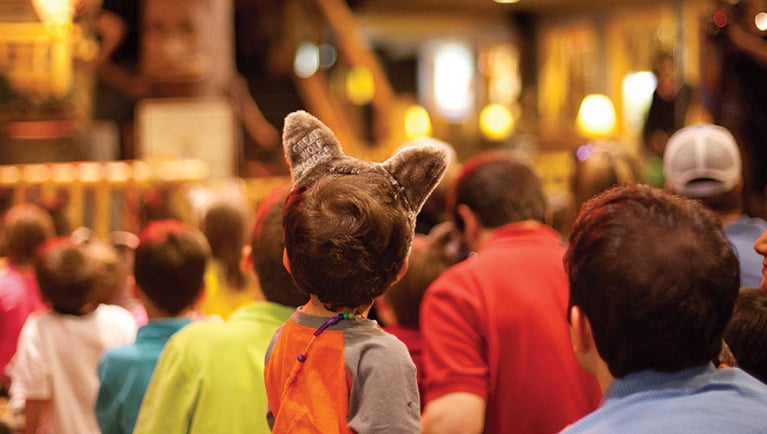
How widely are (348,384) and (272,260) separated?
2.00 feet

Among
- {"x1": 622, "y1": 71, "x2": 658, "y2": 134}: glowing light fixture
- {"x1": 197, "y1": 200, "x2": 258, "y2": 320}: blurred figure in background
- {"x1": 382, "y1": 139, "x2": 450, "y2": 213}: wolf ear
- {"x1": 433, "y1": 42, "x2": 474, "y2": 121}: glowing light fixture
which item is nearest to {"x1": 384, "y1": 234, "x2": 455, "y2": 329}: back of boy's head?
{"x1": 197, "y1": 200, "x2": 258, "y2": 320}: blurred figure in background

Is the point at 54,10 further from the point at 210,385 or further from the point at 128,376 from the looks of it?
the point at 210,385

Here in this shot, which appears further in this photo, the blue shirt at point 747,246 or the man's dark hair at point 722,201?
the man's dark hair at point 722,201

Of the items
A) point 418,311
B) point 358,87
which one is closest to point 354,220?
point 418,311

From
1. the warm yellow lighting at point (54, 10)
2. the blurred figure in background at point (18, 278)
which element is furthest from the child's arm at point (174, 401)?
the warm yellow lighting at point (54, 10)

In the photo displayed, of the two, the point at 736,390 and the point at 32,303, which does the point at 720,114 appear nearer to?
the point at 32,303

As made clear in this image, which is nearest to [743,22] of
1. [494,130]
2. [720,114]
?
[720,114]

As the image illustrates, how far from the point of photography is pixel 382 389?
6.14 ft

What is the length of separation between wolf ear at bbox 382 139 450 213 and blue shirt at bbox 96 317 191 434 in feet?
3.99

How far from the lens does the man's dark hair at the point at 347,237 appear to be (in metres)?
1.87

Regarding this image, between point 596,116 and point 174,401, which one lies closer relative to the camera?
point 174,401

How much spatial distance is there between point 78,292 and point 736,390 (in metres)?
2.48

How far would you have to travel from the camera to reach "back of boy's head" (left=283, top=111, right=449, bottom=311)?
1.87 m

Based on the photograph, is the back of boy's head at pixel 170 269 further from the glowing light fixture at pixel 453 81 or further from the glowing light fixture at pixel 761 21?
the glowing light fixture at pixel 453 81
